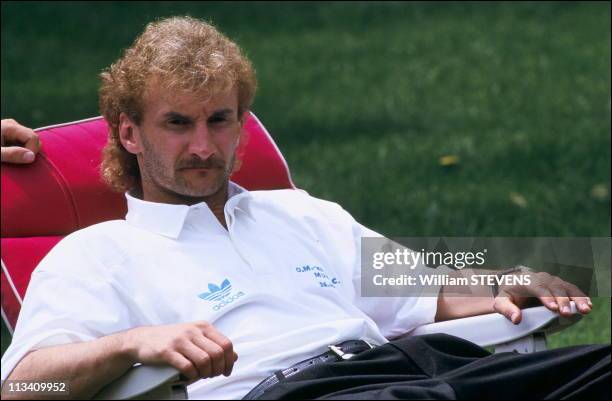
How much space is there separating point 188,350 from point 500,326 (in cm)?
127

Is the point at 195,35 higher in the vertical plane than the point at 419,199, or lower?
higher

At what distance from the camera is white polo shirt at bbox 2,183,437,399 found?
362cm

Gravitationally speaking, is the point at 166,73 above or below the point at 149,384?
above

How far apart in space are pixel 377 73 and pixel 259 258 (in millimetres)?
7243

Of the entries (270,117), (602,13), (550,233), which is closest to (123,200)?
(550,233)

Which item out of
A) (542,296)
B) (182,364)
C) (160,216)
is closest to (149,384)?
(182,364)

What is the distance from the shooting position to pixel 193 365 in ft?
10.5

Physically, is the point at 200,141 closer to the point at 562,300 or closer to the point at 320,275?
the point at 320,275

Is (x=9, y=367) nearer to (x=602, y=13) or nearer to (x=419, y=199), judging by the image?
(x=419, y=199)

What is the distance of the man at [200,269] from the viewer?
3520 millimetres

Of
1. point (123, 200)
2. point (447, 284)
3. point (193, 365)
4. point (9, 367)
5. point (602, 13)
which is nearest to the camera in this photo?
point (193, 365)

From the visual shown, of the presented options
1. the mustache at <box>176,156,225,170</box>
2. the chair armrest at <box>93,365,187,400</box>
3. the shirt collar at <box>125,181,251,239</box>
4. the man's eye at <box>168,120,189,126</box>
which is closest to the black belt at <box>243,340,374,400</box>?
the chair armrest at <box>93,365,187,400</box>

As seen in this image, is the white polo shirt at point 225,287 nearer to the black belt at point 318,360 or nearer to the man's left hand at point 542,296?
the black belt at point 318,360

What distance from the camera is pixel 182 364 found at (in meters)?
3.19
